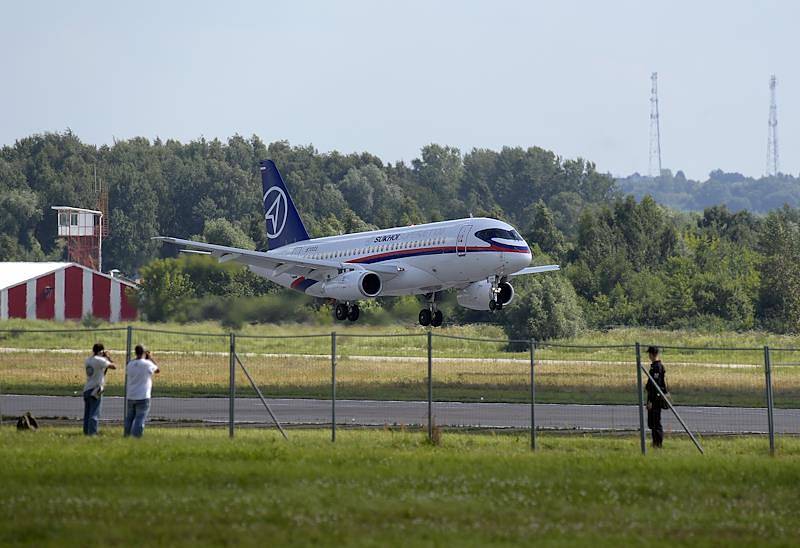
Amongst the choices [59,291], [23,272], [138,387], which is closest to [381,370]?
[138,387]

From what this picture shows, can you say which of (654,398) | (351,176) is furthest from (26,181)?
(654,398)

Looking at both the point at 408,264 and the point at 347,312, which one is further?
the point at 347,312

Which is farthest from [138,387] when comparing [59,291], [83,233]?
[83,233]

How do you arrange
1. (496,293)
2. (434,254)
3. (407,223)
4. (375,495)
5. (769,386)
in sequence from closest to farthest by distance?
(375,495), (769,386), (434,254), (496,293), (407,223)

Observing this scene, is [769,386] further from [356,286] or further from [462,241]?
[356,286]

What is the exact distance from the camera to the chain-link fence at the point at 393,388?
31453 millimetres

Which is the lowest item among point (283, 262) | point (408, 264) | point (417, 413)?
point (417, 413)

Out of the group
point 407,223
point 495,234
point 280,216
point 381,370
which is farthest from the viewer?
point 407,223

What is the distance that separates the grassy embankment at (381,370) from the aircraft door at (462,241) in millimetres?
3787

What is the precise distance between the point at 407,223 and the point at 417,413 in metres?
89.0

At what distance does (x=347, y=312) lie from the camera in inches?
2205

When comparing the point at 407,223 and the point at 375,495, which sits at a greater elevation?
the point at 407,223

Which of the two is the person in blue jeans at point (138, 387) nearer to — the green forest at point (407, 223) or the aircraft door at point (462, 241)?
the aircraft door at point (462, 241)

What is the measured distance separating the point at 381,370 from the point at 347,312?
8066 mm
